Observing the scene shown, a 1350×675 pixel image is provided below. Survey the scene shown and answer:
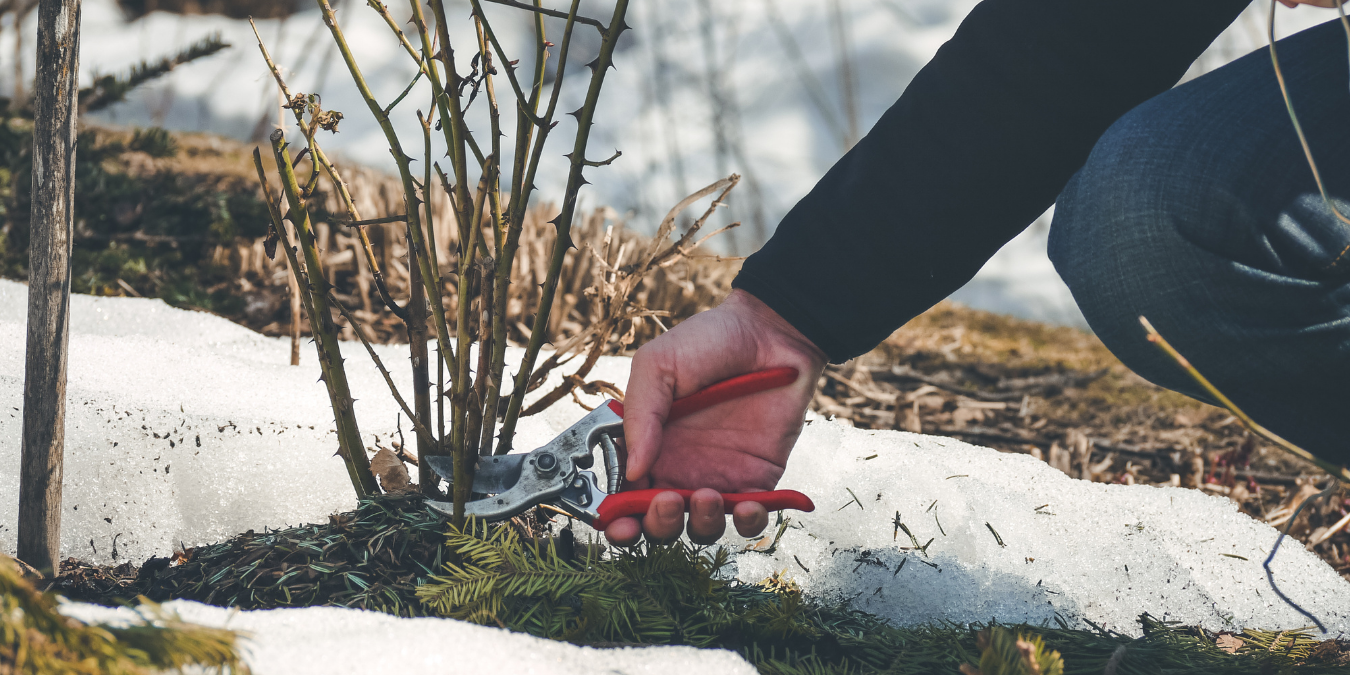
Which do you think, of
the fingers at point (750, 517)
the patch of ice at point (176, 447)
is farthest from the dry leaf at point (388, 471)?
the fingers at point (750, 517)

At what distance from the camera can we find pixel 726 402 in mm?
1454

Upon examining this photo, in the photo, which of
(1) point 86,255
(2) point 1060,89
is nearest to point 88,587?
(2) point 1060,89

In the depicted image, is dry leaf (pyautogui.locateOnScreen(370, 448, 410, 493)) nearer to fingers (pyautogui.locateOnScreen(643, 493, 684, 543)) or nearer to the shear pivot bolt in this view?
the shear pivot bolt

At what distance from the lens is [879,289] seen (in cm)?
138

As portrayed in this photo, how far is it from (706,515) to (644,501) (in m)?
0.09

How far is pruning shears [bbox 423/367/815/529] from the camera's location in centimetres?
112

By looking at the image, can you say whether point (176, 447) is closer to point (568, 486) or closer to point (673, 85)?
point (568, 486)

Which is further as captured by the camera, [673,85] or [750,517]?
[673,85]

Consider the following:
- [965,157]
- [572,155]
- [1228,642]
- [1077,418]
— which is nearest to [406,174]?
[572,155]

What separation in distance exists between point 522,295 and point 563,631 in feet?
5.85

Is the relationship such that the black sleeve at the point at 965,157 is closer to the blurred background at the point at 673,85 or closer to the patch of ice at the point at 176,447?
the patch of ice at the point at 176,447

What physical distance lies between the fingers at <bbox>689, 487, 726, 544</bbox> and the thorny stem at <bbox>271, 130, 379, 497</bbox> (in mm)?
472

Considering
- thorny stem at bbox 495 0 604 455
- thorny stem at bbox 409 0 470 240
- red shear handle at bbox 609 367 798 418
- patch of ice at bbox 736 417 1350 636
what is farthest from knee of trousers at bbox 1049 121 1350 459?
thorny stem at bbox 409 0 470 240

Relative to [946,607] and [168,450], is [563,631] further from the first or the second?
[168,450]
